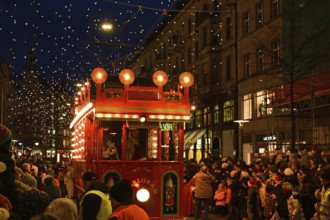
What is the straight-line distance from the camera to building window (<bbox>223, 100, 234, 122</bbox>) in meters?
35.7

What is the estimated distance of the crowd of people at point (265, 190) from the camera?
1238 centimetres

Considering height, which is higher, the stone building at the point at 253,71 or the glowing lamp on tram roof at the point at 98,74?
the stone building at the point at 253,71

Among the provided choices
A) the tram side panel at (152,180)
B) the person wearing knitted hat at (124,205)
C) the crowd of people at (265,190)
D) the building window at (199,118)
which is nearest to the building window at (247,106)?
the building window at (199,118)

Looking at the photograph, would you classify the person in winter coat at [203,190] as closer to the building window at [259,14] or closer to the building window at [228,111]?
the building window at [259,14]

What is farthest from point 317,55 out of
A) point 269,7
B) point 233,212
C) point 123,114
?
point 123,114

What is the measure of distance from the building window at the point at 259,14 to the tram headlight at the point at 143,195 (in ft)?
69.1

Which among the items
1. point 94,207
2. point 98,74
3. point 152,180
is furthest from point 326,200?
point 98,74

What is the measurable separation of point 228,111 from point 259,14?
25.3ft

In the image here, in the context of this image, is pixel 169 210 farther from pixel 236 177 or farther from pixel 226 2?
pixel 226 2

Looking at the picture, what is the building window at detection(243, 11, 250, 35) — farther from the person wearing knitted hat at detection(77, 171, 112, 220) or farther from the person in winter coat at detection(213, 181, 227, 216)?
the person wearing knitted hat at detection(77, 171, 112, 220)

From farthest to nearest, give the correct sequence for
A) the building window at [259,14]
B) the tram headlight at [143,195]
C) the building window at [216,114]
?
the building window at [216,114]
the building window at [259,14]
the tram headlight at [143,195]

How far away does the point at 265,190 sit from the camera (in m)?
14.4

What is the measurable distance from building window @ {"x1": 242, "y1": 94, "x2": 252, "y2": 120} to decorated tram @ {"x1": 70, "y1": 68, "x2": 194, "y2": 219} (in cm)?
2008

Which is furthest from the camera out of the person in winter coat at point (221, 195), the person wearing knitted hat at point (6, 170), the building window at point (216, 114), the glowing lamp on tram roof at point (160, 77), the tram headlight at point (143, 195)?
the building window at point (216, 114)
